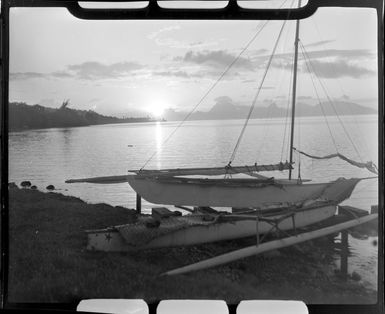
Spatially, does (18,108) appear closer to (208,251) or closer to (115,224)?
(115,224)

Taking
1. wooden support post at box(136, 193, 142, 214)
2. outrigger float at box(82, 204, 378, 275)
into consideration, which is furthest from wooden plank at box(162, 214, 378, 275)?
wooden support post at box(136, 193, 142, 214)

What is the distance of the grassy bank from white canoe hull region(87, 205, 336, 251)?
0.10 ft

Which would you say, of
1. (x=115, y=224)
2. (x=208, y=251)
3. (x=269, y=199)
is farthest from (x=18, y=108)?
(x=269, y=199)

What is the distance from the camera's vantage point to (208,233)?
5.84 feet

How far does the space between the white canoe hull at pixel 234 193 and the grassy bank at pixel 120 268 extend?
168 millimetres

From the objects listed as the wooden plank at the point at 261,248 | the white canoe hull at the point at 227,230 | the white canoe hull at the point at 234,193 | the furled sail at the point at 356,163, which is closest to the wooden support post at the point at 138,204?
the white canoe hull at the point at 234,193

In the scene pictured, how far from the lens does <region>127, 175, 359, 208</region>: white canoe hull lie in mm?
1727

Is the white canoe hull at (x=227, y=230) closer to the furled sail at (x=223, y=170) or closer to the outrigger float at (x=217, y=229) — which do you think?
the outrigger float at (x=217, y=229)

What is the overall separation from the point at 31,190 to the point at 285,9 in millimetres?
1220

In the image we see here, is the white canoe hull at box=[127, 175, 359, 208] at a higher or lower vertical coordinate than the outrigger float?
higher

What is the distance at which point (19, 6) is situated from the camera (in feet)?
4.55

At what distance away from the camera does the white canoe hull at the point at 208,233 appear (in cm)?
167

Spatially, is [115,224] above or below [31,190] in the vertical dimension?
below

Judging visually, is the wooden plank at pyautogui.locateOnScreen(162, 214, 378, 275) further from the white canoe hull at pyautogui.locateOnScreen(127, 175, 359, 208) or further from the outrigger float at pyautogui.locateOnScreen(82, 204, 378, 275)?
Result: the white canoe hull at pyautogui.locateOnScreen(127, 175, 359, 208)
